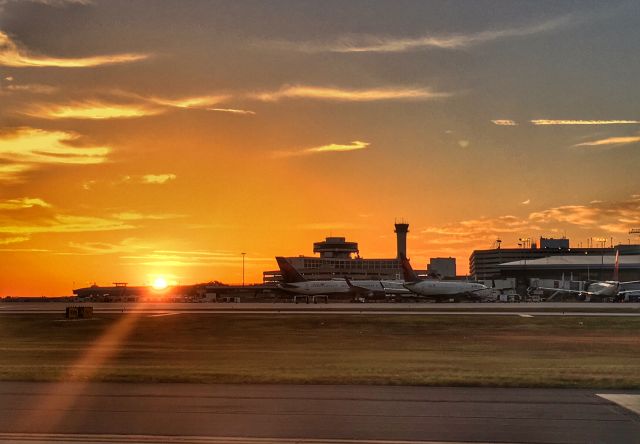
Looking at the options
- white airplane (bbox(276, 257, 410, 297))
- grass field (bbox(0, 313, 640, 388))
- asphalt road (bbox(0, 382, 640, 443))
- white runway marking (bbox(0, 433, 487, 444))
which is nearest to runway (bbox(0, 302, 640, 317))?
grass field (bbox(0, 313, 640, 388))

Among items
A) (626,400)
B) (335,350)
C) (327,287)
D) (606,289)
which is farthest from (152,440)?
(327,287)

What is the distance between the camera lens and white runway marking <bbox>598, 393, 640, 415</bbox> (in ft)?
67.7

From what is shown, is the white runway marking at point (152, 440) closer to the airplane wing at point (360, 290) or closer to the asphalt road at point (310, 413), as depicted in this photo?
the asphalt road at point (310, 413)

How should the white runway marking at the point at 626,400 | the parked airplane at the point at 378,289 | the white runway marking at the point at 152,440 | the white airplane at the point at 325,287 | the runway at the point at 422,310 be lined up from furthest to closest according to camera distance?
the white airplane at the point at 325,287
the parked airplane at the point at 378,289
the runway at the point at 422,310
the white runway marking at the point at 626,400
the white runway marking at the point at 152,440

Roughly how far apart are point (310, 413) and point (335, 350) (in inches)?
1002

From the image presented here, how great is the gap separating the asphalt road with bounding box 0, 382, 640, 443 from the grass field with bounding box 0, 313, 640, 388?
2.84 m

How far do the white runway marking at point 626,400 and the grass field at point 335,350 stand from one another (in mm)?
2714

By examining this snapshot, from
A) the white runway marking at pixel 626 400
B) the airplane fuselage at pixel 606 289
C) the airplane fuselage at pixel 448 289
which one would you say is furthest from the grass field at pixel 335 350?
the airplane fuselage at pixel 606 289

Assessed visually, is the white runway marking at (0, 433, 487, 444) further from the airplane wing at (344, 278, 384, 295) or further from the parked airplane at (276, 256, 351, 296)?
the parked airplane at (276, 256, 351, 296)

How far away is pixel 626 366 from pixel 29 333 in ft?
170

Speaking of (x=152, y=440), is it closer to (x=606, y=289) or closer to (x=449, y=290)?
(x=449, y=290)

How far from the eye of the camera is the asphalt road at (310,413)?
17.1 metres

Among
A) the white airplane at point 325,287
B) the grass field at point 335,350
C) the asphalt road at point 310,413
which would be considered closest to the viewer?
the asphalt road at point 310,413

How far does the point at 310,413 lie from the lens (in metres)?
19.6
